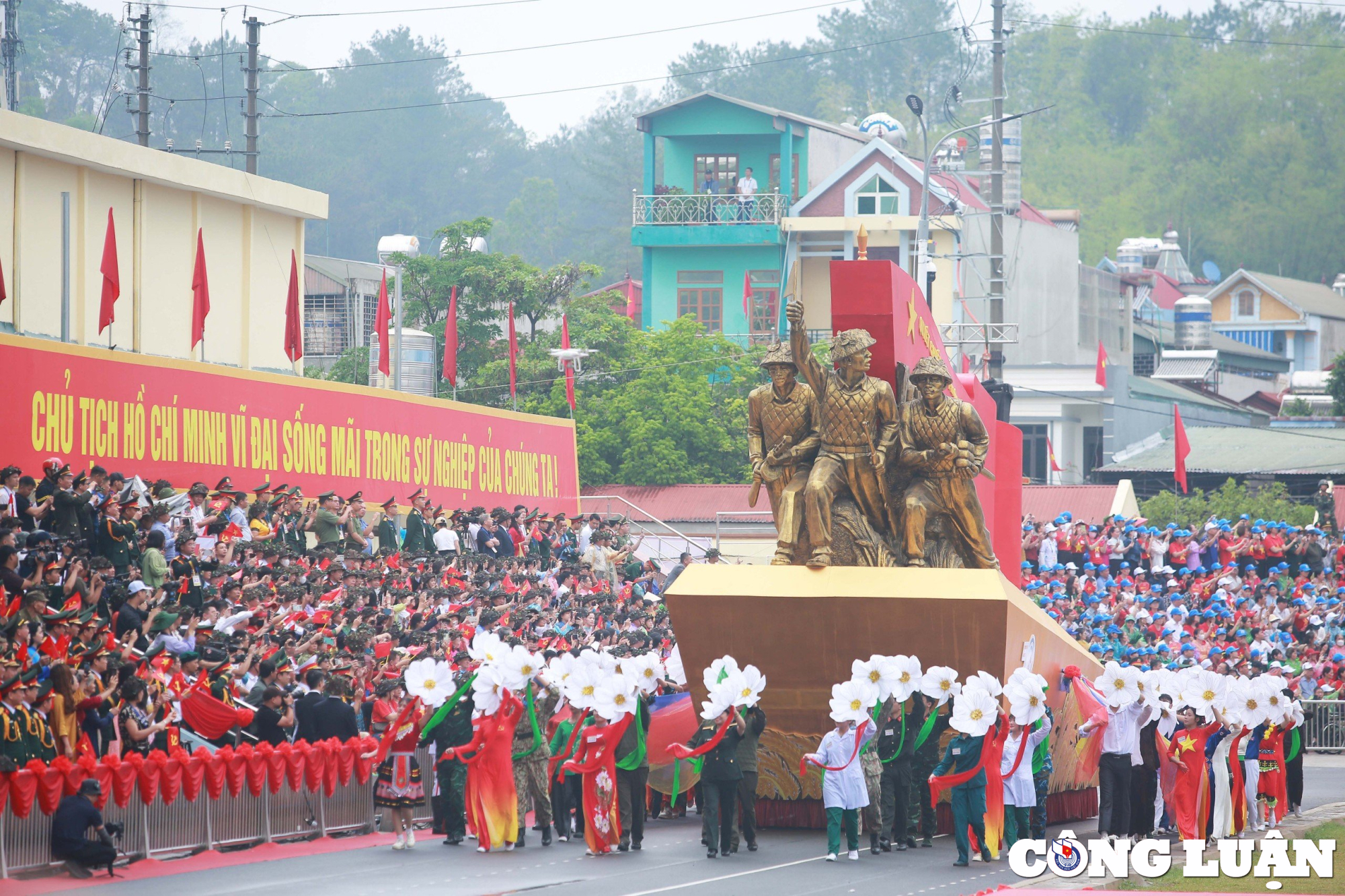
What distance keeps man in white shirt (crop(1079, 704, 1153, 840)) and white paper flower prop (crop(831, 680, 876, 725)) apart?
104 inches

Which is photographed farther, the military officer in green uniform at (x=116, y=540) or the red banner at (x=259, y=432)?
the red banner at (x=259, y=432)

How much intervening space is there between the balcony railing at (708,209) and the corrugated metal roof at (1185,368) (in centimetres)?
1699

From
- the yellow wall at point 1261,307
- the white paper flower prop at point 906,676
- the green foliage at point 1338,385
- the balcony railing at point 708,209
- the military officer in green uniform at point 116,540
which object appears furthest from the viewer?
the yellow wall at point 1261,307

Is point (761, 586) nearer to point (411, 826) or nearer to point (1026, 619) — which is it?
point (1026, 619)

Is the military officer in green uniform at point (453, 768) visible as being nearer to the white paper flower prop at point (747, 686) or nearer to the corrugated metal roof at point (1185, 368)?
the white paper flower prop at point (747, 686)

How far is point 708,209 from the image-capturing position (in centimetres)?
5094

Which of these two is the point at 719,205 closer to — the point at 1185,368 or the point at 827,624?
the point at 1185,368

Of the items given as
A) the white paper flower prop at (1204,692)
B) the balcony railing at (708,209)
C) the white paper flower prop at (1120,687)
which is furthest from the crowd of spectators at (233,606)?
the balcony railing at (708,209)

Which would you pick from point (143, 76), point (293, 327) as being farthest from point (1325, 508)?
point (143, 76)

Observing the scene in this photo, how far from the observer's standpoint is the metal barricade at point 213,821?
13.9m

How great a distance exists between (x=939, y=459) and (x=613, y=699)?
411 cm

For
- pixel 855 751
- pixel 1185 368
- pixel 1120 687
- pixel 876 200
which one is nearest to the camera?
pixel 855 751

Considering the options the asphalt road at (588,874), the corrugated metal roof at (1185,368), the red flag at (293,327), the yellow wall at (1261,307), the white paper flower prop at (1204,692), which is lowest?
the asphalt road at (588,874)

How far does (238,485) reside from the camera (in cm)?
2558
